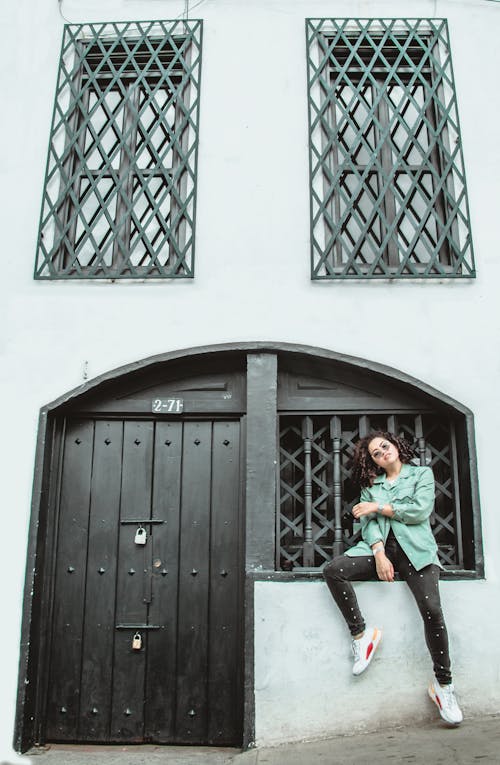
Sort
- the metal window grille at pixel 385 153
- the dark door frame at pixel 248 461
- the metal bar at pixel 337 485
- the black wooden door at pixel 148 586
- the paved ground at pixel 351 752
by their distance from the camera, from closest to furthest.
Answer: the paved ground at pixel 351 752, the dark door frame at pixel 248 461, the black wooden door at pixel 148 586, the metal bar at pixel 337 485, the metal window grille at pixel 385 153

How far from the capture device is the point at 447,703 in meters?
4.47

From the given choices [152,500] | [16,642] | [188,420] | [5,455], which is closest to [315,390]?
[188,420]

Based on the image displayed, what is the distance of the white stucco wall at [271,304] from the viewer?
471 centimetres

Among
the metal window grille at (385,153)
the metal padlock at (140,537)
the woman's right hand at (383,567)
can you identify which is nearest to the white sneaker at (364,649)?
the woman's right hand at (383,567)

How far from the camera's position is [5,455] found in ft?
16.9

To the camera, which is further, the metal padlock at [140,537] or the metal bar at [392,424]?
the metal bar at [392,424]

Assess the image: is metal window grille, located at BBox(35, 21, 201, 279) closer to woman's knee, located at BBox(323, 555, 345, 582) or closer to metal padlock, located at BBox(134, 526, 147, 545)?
metal padlock, located at BBox(134, 526, 147, 545)

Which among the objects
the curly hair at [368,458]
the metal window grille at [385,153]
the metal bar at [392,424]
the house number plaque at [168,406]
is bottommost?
the curly hair at [368,458]

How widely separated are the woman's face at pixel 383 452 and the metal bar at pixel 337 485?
369mm

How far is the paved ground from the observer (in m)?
4.09

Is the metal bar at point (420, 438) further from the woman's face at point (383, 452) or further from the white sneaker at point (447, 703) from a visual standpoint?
the white sneaker at point (447, 703)

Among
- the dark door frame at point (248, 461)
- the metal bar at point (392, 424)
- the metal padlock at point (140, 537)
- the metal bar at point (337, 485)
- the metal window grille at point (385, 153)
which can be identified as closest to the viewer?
the dark door frame at point (248, 461)

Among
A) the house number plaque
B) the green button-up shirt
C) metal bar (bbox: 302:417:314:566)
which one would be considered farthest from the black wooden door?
the green button-up shirt

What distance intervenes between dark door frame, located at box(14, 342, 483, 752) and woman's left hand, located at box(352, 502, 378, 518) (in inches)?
23.7
